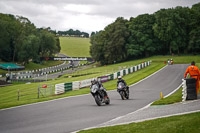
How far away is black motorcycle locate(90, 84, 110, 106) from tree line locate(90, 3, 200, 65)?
7418 centimetres

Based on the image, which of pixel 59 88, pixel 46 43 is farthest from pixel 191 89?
pixel 46 43

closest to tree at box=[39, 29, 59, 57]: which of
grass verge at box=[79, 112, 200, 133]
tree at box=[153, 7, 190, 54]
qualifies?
tree at box=[153, 7, 190, 54]

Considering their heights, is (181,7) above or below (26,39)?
above

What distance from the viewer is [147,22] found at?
97.4 metres

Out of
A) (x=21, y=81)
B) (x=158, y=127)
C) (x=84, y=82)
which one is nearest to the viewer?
(x=158, y=127)

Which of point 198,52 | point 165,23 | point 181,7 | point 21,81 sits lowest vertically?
point 21,81

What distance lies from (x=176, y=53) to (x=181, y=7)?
15.8 m

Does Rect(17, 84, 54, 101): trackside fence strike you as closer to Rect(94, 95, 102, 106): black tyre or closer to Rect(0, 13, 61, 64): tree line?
Rect(94, 95, 102, 106): black tyre

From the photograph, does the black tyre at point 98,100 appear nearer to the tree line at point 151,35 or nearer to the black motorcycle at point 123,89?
→ the black motorcycle at point 123,89

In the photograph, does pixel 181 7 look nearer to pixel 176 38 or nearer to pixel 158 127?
pixel 176 38

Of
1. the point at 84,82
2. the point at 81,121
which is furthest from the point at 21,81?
the point at 81,121

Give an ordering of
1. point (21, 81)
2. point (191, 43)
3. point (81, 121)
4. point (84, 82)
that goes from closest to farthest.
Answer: point (81, 121) < point (84, 82) < point (21, 81) < point (191, 43)

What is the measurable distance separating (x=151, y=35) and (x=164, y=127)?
90.5 metres

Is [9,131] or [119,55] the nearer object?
[9,131]
